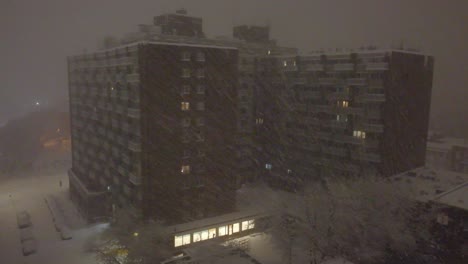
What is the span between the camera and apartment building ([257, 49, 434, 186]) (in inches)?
1635

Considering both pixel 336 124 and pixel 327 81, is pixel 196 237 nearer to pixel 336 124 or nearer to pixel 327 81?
pixel 336 124

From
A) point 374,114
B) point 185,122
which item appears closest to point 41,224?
point 185,122

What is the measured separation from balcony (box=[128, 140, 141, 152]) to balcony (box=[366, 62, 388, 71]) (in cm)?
2822

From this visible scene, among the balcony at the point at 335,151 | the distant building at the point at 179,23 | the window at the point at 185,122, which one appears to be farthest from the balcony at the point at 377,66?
the distant building at the point at 179,23

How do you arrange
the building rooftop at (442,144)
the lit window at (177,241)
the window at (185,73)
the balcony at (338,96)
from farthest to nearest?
the building rooftop at (442,144), the balcony at (338,96), the window at (185,73), the lit window at (177,241)

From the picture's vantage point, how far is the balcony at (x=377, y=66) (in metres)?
40.2

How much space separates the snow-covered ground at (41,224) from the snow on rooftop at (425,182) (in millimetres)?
35419

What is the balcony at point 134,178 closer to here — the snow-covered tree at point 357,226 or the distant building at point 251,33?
the snow-covered tree at point 357,226

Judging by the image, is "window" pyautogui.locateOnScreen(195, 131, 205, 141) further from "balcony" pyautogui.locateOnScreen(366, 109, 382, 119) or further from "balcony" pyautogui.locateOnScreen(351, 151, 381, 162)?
"balcony" pyautogui.locateOnScreen(366, 109, 382, 119)

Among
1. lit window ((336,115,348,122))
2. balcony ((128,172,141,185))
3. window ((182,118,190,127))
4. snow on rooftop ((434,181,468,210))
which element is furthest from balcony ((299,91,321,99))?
balcony ((128,172,141,185))

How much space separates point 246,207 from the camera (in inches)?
1785

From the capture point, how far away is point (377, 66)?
40.7m

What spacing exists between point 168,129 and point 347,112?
2272cm

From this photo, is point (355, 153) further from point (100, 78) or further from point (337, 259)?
point (100, 78)
